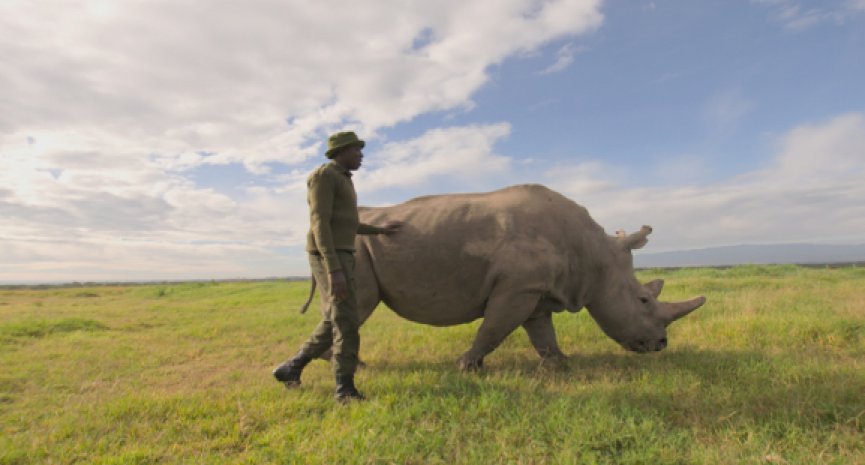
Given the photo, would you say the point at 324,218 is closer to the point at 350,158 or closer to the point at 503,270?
the point at 350,158

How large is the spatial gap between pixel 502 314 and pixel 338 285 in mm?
1693

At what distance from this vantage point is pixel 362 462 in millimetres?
2740

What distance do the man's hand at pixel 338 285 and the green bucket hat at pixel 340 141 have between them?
3.84 feet

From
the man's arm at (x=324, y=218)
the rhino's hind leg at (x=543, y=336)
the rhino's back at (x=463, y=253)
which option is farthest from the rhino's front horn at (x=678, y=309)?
the man's arm at (x=324, y=218)

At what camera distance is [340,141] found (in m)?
4.27

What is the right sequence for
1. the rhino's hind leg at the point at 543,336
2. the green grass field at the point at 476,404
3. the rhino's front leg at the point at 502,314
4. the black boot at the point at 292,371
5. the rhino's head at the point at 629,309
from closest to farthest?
1. the green grass field at the point at 476,404
2. the black boot at the point at 292,371
3. the rhino's front leg at the point at 502,314
4. the rhino's head at the point at 629,309
5. the rhino's hind leg at the point at 543,336

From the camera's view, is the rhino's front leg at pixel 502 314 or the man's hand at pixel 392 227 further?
the man's hand at pixel 392 227

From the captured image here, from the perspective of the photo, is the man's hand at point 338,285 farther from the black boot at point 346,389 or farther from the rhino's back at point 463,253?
the rhino's back at point 463,253

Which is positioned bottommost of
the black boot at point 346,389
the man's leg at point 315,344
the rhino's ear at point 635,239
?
the black boot at point 346,389

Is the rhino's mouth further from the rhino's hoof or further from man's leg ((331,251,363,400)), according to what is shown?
man's leg ((331,251,363,400))

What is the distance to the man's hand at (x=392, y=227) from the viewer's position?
4.89 metres

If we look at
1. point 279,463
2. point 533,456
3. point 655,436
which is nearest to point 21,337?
point 279,463

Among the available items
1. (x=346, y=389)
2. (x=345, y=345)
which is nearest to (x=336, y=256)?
(x=345, y=345)

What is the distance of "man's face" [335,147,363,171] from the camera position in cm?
433
